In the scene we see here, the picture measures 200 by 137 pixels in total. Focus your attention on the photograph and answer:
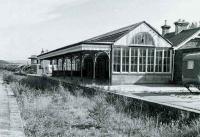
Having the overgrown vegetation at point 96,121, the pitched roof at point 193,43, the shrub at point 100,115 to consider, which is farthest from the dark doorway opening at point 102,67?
the shrub at point 100,115

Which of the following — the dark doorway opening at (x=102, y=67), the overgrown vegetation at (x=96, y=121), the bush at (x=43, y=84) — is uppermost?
the dark doorway opening at (x=102, y=67)

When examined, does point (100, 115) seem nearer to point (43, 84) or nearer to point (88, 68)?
point (43, 84)

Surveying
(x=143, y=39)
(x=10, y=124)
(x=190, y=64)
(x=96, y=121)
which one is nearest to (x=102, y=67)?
(x=143, y=39)

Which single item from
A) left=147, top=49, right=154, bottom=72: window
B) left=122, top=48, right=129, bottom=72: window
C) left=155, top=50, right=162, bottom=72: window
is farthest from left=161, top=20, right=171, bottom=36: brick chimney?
left=122, top=48, right=129, bottom=72: window

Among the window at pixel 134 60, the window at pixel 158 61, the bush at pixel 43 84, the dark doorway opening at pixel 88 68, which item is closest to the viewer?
the bush at pixel 43 84

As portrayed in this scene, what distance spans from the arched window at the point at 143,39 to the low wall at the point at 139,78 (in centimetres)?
237

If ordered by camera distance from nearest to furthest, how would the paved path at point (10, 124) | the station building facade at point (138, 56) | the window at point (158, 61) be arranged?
the paved path at point (10, 124) → the station building facade at point (138, 56) → the window at point (158, 61)

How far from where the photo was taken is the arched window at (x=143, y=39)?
2102 centimetres

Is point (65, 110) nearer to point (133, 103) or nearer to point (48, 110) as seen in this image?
point (48, 110)

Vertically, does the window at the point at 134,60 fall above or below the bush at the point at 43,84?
above

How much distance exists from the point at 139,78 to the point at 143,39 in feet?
9.30

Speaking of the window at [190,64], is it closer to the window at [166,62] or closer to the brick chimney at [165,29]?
the window at [166,62]

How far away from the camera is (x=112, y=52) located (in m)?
20.1

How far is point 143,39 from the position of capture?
2119 cm
